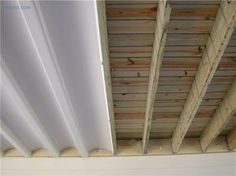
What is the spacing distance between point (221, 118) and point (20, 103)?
5.23ft

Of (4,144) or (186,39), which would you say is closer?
(186,39)

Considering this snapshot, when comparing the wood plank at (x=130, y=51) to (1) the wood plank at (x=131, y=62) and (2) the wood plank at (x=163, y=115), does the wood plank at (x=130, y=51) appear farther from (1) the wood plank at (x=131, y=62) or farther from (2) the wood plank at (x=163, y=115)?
(2) the wood plank at (x=163, y=115)

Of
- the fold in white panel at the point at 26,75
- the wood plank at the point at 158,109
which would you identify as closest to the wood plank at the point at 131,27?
the fold in white panel at the point at 26,75

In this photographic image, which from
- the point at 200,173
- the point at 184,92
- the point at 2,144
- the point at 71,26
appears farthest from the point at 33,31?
the point at 200,173

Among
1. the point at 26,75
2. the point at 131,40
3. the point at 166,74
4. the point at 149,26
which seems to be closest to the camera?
the point at 149,26

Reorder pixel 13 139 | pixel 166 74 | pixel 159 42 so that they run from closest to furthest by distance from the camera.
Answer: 1. pixel 159 42
2. pixel 166 74
3. pixel 13 139

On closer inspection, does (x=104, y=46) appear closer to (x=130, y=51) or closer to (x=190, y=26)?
(x=130, y=51)

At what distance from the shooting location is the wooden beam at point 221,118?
8.30ft

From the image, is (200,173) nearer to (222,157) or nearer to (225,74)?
(222,157)

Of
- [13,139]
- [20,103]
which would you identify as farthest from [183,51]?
[13,139]

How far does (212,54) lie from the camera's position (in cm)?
192

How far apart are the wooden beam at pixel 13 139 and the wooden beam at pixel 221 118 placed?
5.85 feet

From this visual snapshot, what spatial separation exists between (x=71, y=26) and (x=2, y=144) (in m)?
2.12

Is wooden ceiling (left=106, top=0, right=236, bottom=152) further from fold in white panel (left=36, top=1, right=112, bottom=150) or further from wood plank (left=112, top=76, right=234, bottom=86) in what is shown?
fold in white panel (left=36, top=1, right=112, bottom=150)
